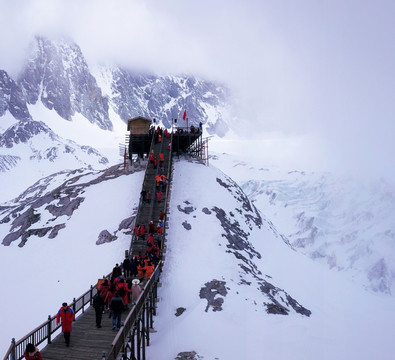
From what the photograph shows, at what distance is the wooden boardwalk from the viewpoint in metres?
13.6

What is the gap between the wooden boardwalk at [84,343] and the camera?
13.6 metres

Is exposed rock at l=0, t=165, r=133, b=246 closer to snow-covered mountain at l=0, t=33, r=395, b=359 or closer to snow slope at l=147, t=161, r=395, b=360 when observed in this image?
snow-covered mountain at l=0, t=33, r=395, b=359

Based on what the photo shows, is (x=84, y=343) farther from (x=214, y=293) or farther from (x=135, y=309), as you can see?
(x=214, y=293)

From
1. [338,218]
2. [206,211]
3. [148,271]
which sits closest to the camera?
[148,271]

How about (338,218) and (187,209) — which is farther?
(338,218)

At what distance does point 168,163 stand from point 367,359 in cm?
2640

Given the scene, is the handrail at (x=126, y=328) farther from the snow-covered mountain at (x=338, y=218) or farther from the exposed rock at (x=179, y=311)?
the snow-covered mountain at (x=338, y=218)

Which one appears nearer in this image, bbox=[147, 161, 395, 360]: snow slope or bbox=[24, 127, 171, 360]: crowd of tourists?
bbox=[24, 127, 171, 360]: crowd of tourists

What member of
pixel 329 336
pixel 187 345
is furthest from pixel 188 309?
pixel 329 336

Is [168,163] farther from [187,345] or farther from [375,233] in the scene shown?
[375,233]

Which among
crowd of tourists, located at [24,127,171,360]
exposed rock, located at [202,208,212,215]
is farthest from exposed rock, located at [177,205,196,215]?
crowd of tourists, located at [24,127,171,360]

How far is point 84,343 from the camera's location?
47.7 feet

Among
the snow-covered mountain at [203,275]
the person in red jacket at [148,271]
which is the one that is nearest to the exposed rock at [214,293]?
the snow-covered mountain at [203,275]

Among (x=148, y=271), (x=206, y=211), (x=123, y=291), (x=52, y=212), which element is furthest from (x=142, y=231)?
(x=52, y=212)
